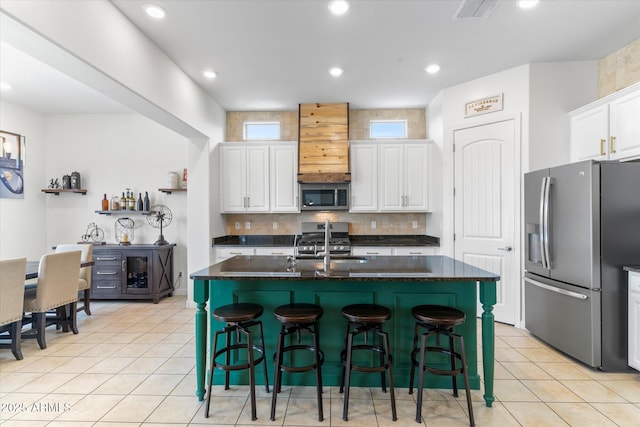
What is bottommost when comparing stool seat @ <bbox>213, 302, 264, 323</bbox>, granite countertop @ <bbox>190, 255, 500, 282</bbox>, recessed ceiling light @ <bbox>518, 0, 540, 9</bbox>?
stool seat @ <bbox>213, 302, 264, 323</bbox>

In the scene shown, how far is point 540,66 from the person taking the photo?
146 inches

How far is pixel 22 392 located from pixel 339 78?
4.26 meters

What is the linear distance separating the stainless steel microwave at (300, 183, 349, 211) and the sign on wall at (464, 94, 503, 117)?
188 cm

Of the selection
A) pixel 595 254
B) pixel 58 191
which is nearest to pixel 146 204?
pixel 58 191

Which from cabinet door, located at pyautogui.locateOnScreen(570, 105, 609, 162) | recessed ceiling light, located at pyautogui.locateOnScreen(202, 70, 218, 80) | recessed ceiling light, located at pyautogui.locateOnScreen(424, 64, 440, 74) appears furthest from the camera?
recessed ceiling light, located at pyautogui.locateOnScreen(202, 70, 218, 80)

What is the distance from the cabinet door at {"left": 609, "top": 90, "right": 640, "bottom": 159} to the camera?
2.86 meters

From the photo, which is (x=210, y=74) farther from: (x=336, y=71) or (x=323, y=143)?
(x=323, y=143)

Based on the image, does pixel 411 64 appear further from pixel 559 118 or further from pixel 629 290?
pixel 629 290

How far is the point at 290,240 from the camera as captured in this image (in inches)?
207

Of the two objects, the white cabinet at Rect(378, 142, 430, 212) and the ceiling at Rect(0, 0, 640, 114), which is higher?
the ceiling at Rect(0, 0, 640, 114)

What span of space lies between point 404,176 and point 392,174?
18 centimetres

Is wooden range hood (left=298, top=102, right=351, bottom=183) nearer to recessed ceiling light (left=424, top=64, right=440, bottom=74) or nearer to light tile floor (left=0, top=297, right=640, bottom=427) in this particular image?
recessed ceiling light (left=424, top=64, right=440, bottom=74)

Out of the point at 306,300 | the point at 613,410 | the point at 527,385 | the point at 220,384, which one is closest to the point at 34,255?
the point at 220,384

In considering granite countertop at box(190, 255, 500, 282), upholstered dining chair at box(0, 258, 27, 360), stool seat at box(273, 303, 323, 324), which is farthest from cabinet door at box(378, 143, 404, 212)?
upholstered dining chair at box(0, 258, 27, 360)
